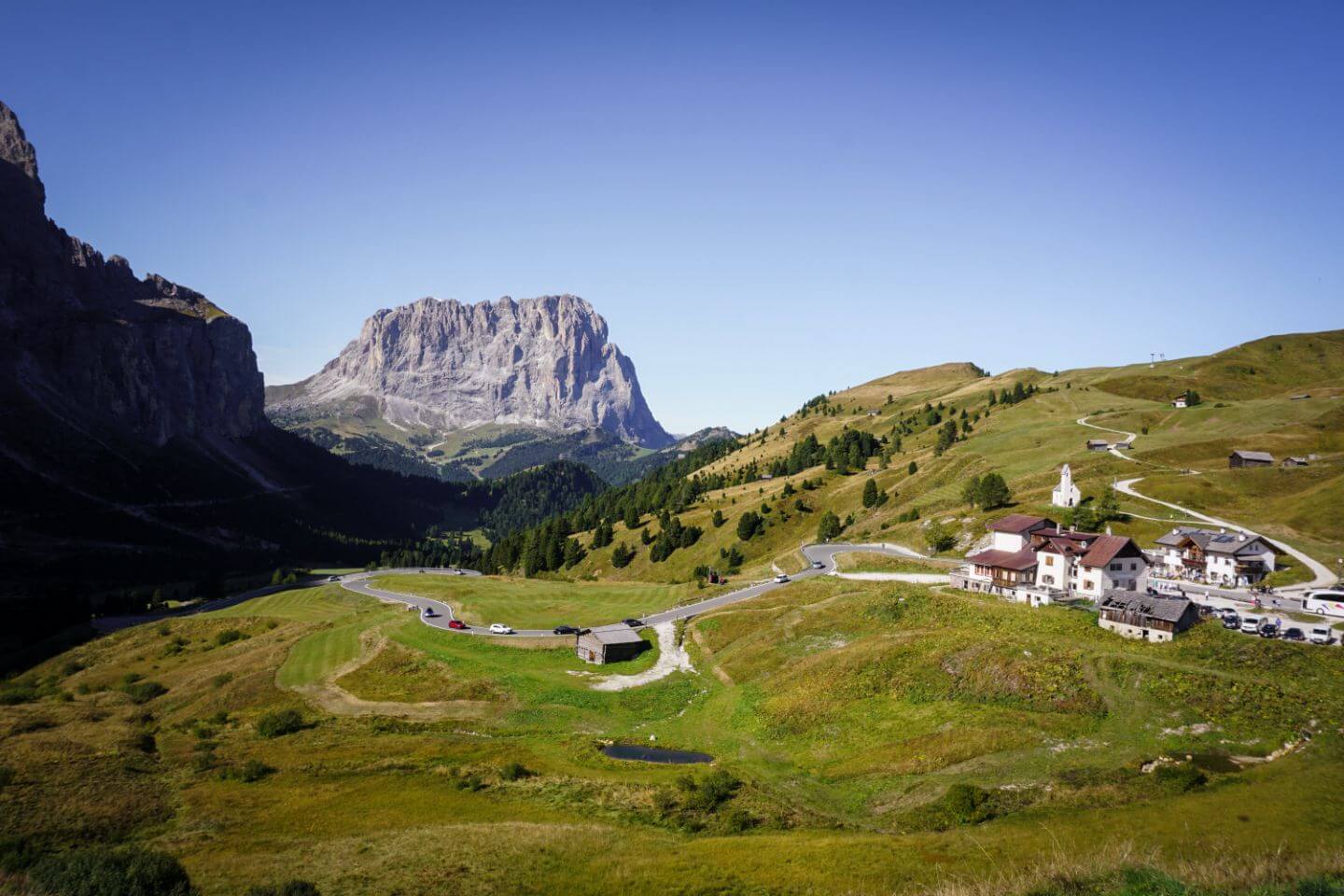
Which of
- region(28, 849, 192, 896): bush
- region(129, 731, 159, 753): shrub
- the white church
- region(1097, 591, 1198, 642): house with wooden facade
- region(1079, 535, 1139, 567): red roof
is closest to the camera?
region(28, 849, 192, 896): bush

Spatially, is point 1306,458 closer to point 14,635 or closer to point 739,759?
point 739,759

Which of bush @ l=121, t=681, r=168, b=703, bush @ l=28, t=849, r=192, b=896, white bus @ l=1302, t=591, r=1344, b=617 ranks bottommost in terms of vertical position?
bush @ l=121, t=681, r=168, b=703

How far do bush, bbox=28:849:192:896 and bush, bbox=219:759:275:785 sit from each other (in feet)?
64.2

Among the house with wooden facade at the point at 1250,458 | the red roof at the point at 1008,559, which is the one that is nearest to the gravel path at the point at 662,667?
the red roof at the point at 1008,559

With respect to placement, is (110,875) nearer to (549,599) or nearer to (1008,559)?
(549,599)

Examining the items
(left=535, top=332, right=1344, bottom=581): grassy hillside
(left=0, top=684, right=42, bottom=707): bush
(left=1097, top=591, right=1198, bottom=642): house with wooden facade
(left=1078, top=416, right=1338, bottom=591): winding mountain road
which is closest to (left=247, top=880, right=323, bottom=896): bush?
(left=1097, top=591, right=1198, bottom=642): house with wooden facade

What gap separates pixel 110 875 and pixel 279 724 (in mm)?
38777

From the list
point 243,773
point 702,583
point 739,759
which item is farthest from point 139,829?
point 702,583

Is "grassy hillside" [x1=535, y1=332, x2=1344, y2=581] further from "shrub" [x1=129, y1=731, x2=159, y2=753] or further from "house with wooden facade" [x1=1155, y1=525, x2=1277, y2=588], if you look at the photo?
"shrub" [x1=129, y1=731, x2=159, y2=753]

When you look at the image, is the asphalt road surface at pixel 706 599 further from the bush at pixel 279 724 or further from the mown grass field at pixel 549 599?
the bush at pixel 279 724

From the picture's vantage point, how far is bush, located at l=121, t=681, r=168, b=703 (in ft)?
271

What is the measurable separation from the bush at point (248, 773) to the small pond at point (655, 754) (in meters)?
25.9

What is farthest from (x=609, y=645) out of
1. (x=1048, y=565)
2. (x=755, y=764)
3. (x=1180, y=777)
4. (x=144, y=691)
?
(x=144, y=691)

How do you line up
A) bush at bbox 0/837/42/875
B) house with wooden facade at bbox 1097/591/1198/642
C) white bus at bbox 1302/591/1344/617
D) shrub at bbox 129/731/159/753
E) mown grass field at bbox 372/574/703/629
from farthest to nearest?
1. mown grass field at bbox 372/574/703/629
2. white bus at bbox 1302/591/1344/617
3. shrub at bbox 129/731/159/753
4. house with wooden facade at bbox 1097/591/1198/642
5. bush at bbox 0/837/42/875
